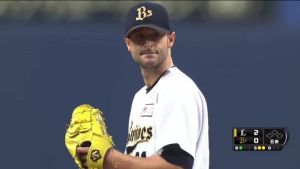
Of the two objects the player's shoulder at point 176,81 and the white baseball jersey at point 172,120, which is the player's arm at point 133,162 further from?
the player's shoulder at point 176,81

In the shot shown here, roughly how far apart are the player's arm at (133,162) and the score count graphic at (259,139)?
217 cm

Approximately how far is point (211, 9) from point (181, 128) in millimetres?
2247

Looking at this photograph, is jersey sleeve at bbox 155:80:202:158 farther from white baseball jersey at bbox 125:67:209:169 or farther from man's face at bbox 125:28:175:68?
man's face at bbox 125:28:175:68

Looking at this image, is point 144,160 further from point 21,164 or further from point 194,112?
point 21,164

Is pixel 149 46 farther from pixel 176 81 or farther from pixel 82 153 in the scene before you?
pixel 82 153

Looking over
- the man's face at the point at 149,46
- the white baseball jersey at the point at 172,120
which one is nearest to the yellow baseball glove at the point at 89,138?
the white baseball jersey at the point at 172,120

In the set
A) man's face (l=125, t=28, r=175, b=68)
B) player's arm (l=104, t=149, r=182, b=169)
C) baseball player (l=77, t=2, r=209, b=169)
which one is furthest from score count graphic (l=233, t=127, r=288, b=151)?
player's arm (l=104, t=149, r=182, b=169)

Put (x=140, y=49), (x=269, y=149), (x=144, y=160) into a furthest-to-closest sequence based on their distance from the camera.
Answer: (x=269, y=149) < (x=140, y=49) < (x=144, y=160)

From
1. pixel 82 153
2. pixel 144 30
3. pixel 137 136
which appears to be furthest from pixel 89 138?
pixel 144 30

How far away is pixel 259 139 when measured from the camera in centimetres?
395

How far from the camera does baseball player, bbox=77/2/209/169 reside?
1.80 meters

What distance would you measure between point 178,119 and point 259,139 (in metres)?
2.23

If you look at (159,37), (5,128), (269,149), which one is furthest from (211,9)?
(159,37)

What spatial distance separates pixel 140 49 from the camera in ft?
6.36
